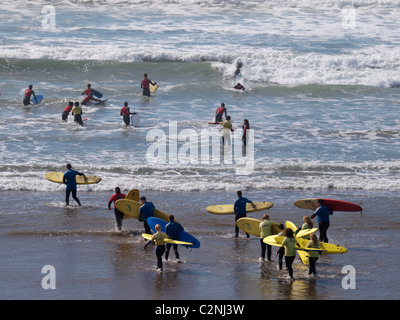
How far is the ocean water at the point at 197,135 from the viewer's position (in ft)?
45.7

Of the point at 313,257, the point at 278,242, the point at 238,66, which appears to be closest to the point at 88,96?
the point at 238,66

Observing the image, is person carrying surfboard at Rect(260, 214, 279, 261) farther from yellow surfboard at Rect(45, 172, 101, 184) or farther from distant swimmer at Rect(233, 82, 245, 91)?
distant swimmer at Rect(233, 82, 245, 91)

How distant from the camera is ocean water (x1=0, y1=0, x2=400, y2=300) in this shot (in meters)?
13.9

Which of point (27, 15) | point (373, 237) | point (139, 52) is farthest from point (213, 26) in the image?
point (373, 237)

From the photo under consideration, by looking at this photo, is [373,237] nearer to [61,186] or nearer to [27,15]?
[61,186]

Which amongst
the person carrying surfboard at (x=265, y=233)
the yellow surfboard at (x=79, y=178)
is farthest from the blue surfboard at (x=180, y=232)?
the yellow surfboard at (x=79, y=178)

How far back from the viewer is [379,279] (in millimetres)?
13445

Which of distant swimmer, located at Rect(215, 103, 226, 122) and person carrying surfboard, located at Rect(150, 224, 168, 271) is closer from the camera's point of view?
person carrying surfboard, located at Rect(150, 224, 168, 271)

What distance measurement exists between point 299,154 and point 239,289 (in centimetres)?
1135

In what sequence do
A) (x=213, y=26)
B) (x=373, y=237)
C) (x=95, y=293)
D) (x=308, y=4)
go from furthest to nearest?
(x=308, y=4) < (x=213, y=26) < (x=373, y=237) < (x=95, y=293)

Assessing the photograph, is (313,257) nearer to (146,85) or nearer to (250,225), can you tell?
(250,225)

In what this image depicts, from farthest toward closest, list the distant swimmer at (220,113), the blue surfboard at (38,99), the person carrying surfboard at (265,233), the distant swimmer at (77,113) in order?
the blue surfboard at (38,99) → the distant swimmer at (220,113) → the distant swimmer at (77,113) → the person carrying surfboard at (265,233)

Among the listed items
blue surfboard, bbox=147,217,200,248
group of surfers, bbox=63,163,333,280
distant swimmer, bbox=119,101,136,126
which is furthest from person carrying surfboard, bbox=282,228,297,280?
distant swimmer, bbox=119,101,136,126

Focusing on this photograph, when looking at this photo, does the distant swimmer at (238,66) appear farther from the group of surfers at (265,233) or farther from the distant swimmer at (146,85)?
the group of surfers at (265,233)
